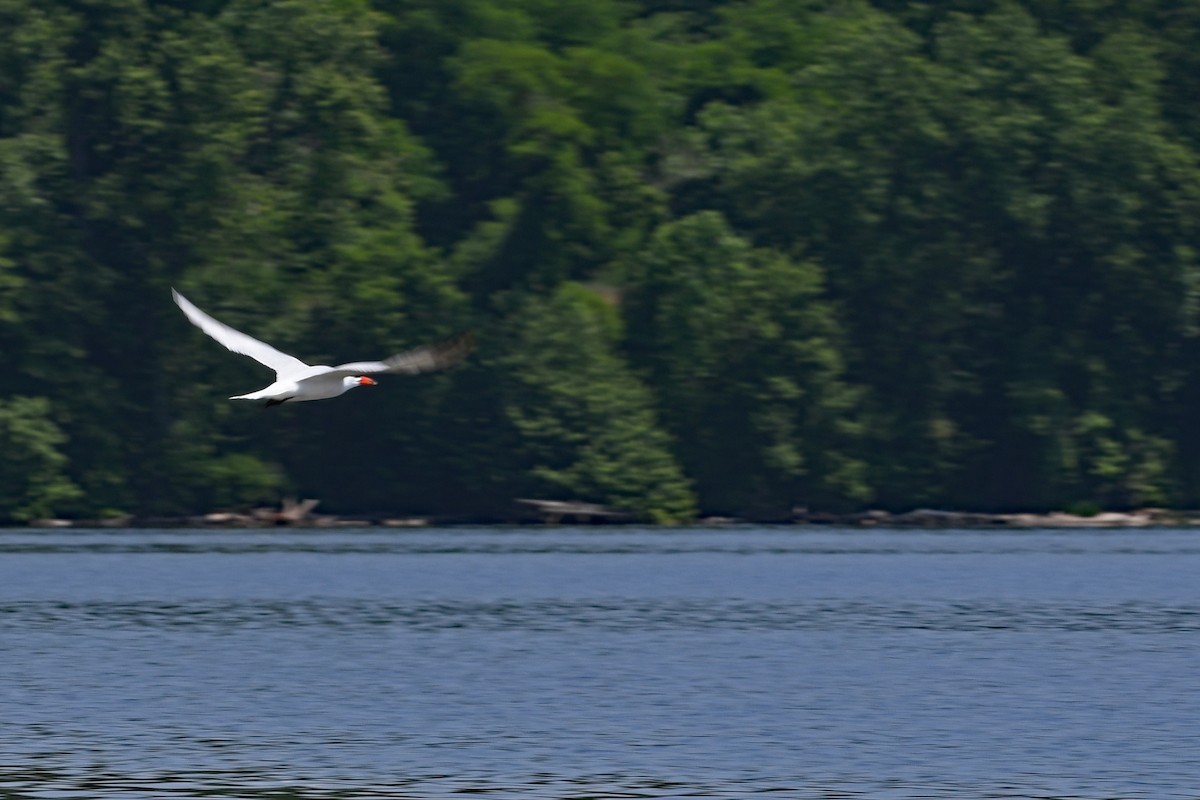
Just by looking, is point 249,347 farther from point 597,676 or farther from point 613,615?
point 613,615

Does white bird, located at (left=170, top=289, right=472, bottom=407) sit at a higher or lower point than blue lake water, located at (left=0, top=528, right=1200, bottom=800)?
higher

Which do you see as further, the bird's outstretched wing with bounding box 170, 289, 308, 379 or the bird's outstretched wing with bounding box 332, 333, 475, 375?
the bird's outstretched wing with bounding box 170, 289, 308, 379

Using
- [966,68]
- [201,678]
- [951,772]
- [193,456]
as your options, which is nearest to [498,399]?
[193,456]

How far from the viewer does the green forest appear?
292 ft

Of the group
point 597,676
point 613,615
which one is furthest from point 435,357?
point 613,615

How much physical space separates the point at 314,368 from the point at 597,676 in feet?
38.8

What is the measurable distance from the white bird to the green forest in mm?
55825

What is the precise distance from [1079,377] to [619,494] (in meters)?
17.5

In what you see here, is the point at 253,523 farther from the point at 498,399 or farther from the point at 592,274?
the point at 592,274

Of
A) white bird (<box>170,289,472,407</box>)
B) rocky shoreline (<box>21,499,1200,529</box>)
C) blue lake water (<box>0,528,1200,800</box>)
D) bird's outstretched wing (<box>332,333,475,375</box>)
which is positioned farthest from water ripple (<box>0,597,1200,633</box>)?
rocky shoreline (<box>21,499,1200,529</box>)

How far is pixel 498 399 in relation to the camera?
301ft

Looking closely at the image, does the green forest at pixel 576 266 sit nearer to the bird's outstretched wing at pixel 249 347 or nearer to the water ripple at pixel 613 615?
the water ripple at pixel 613 615

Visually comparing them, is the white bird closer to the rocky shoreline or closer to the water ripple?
the water ripple

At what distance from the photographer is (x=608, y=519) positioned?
92688mm
